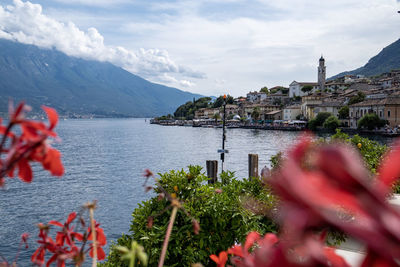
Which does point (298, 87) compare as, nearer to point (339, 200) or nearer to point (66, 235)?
point (66, 235)

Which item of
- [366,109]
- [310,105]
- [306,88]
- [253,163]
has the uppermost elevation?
[306,88]

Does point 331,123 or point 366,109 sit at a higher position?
point 366,109

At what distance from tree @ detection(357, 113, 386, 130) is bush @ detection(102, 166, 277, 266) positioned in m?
57.4

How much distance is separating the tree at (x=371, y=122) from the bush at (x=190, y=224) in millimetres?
57390

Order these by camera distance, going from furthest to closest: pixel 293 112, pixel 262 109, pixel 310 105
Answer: pixel 262 109 < pixel 293 112 < pixel 310 105

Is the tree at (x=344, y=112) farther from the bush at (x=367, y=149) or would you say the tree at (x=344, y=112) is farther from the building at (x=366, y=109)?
the bush at (x=367, y=149)

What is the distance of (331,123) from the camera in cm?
6028

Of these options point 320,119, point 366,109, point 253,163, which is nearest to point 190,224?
point 253,163

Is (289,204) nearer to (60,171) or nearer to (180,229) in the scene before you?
(60,171)

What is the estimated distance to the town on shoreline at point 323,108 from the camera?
5459cm

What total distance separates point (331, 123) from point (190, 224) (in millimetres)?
61745

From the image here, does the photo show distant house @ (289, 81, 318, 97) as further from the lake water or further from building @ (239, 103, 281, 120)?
the lake water

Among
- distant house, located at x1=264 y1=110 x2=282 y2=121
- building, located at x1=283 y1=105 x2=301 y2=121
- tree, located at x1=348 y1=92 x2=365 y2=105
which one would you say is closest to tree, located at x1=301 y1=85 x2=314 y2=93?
distant house, located at x1=264 y1=110 x2=282 y2=121

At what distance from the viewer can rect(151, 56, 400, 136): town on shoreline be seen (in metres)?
54.6
